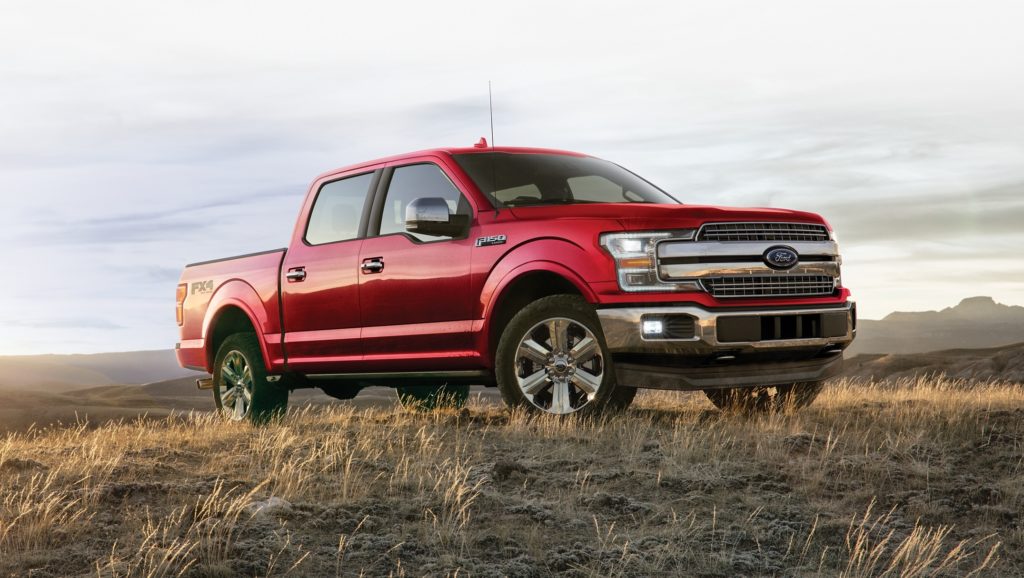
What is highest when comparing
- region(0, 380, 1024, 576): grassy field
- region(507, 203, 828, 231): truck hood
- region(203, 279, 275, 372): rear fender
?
region(507, 203, 828, 231): truck hood

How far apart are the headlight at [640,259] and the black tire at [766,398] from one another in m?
2.04

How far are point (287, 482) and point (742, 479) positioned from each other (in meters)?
2.59

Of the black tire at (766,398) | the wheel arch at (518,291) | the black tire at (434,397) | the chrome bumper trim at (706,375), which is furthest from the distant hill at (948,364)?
A: the wheel arch at (518,291)

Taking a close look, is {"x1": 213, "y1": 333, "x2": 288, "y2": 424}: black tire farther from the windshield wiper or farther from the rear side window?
the windshield wiper

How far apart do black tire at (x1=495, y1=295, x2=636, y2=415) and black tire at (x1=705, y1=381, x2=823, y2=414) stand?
1774 millimetres

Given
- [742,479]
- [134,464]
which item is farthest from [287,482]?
[742,479]

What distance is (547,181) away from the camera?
8883mm

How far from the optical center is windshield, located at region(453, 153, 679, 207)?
861cm

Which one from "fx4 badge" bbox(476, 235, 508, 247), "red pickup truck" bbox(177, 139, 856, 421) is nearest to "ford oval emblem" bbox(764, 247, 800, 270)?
"red pickup truck" bbox(177, 139, 856, 421)

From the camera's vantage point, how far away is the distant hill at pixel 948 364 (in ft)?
90.0

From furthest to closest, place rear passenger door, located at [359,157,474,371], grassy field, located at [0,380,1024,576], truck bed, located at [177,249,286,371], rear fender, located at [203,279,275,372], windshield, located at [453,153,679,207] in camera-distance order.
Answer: rear fender, located at [203,279,275,372], truck bed, located at [177,249,286,371], windshield, located at [453,153,679,207], rear passenger door, located at [359,157,474,371], grassy field, located at [0,380,1024,576]

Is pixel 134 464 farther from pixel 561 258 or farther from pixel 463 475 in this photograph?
pixel 561 258

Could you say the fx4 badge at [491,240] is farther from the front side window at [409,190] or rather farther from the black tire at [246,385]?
the black tire at [246,385]

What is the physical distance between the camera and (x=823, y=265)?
841 centimetres
